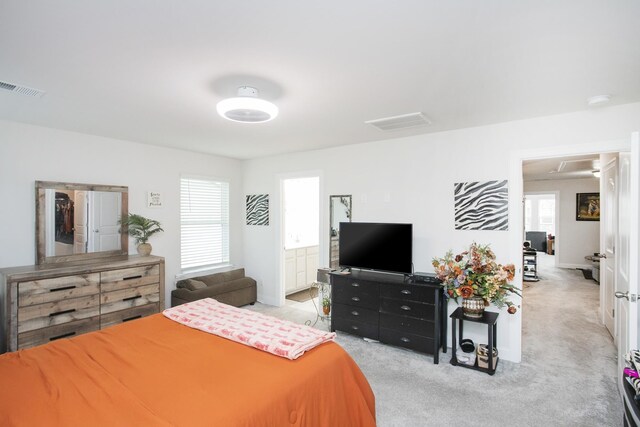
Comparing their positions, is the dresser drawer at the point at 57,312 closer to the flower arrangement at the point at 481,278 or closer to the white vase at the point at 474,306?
the flower arrangement at the point at 481,278

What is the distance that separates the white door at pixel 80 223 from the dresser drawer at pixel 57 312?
0.73 meters

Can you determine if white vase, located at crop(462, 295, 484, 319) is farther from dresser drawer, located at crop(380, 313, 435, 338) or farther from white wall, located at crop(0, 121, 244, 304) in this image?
white wall, located at crop(0, 121, 244, 304)

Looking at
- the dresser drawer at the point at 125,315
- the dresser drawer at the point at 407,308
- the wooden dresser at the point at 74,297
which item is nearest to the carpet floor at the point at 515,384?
the dresser drawer at the point at 407,308

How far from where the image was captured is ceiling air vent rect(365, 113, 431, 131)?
307 cm

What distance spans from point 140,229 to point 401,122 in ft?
11.4

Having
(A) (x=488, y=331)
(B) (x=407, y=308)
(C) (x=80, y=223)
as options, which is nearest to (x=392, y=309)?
(B) (x=407, y=308)

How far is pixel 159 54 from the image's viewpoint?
6.19ft

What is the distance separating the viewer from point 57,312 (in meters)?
3.16

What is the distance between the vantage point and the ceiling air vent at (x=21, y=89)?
7.66ft

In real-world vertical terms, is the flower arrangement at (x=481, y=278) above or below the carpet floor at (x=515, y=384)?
above

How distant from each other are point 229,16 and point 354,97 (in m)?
1.28

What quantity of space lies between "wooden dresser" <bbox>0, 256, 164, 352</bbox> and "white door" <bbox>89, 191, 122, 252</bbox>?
230 millimetres

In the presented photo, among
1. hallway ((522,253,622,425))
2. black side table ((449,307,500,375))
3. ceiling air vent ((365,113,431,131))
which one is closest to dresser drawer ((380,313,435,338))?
black side table ((449,307,500,375))

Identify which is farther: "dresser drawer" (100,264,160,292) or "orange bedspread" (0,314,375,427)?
"dresser drawer" (100,264,160,292)
